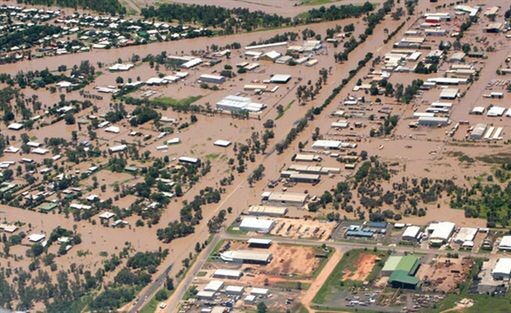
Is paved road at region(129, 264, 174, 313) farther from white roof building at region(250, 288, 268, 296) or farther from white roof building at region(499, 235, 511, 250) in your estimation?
white roof building at region(499, 235, 511, 250)

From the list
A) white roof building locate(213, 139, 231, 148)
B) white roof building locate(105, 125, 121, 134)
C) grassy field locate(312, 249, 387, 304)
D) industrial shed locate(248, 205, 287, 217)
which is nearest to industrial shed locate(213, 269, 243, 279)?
grassy field locate(312, 249, 387, 304)

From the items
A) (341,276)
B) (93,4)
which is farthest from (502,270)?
(93,4)

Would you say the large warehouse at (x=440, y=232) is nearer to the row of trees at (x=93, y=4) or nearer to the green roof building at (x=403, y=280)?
the green roof building at (x=403, y=280)

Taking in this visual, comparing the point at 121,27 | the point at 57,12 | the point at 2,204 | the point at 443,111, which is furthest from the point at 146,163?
the point at 57,12

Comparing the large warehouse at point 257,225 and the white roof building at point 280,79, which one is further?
the white roof building at point 280,79

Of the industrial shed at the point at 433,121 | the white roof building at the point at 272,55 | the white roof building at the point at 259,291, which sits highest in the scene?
the industrial shed at the point at 433,121

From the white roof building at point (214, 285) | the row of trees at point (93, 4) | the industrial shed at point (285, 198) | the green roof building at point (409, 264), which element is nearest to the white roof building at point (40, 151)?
the industrial shed at point (285, 198)

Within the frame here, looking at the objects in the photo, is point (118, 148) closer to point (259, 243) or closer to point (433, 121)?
point (259, 243)
